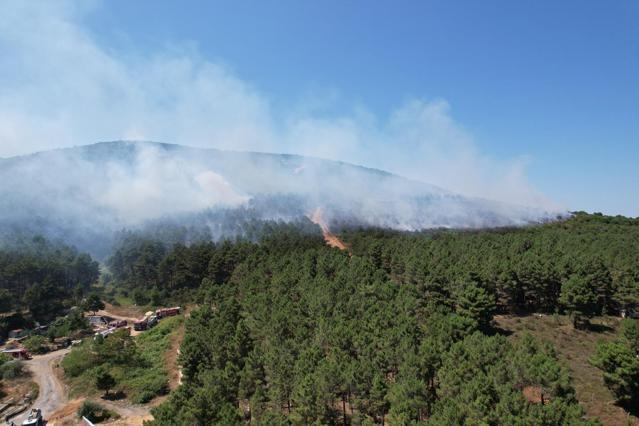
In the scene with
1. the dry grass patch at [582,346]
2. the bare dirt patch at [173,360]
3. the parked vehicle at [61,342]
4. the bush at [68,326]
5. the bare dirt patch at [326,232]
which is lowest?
the parked vehicle at [61,342]

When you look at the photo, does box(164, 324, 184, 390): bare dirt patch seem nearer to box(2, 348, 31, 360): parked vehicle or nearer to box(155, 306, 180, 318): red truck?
box(155, 306, 180, 318): red truck

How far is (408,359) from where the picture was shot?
117ft

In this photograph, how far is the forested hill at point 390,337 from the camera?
31.2 meters

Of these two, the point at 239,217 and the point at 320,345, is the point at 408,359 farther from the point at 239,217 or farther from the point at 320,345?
the point at 239,217

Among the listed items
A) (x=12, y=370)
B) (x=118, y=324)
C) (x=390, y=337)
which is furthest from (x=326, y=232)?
(x=390, y=337)

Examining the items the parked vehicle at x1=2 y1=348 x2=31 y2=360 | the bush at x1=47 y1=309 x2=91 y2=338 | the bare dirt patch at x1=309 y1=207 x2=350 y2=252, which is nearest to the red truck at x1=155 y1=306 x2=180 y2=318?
the bush at x1=47 y1=309 x2=91 y2=338

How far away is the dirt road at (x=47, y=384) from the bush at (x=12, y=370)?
1.76 meters

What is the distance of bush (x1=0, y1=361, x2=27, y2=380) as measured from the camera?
61.5 metres

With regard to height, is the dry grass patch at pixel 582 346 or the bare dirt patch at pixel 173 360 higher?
the dry grass patch at pixel 582 346

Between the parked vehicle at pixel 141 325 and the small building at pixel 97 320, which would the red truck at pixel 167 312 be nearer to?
the parked vehicle at pixel 141 325

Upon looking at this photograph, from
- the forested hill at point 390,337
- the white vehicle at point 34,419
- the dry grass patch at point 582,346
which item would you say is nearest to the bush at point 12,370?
the white vehicle at point 34,419

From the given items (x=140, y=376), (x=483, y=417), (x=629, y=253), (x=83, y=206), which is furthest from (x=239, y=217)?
(x=483, y=417)

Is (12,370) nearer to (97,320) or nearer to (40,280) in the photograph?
(97,320)

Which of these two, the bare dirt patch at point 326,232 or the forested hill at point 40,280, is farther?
the bare dirt patch at point 326,232
